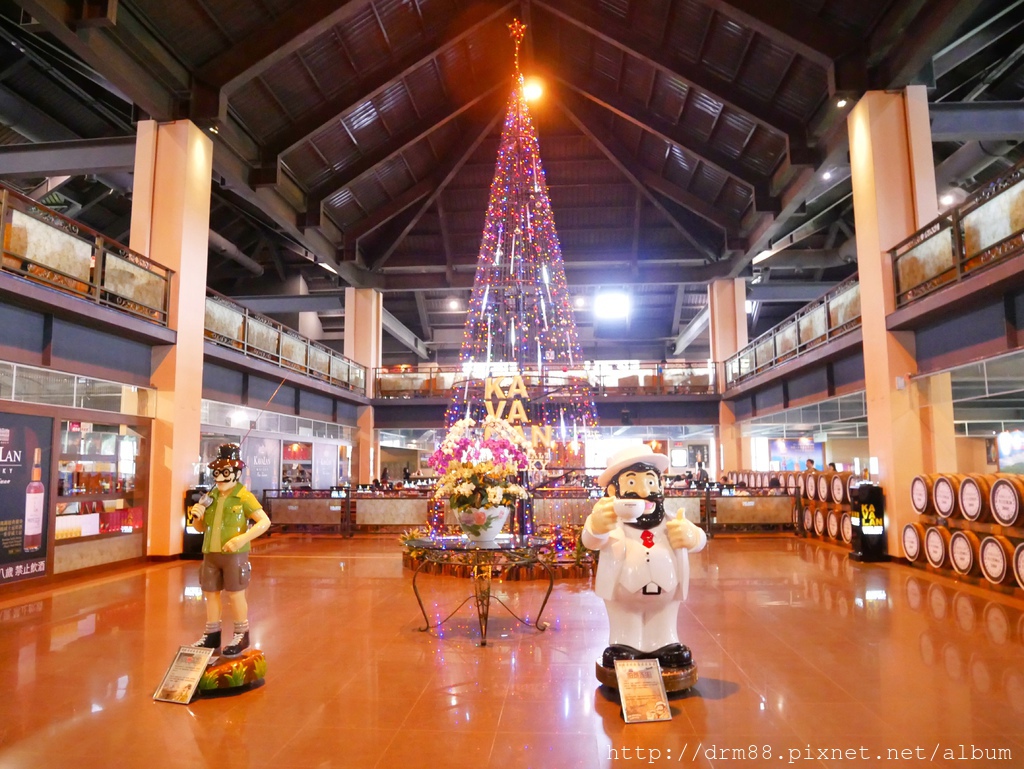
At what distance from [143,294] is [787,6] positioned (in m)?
12.4

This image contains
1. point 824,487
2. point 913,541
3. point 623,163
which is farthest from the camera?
point 623,163

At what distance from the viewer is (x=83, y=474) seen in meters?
9.80

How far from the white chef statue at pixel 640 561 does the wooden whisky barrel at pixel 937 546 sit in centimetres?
618

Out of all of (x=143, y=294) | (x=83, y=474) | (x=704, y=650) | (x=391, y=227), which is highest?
(x=391, y=227)

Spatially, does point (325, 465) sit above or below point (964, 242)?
below

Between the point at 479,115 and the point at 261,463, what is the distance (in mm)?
12021

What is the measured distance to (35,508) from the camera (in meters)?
8.79

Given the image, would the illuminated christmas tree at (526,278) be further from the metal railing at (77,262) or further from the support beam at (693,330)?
the support beam at (693,330)

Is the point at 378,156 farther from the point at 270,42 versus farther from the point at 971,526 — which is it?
the point at 971,526

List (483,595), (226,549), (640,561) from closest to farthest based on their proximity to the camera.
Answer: (640,561)
(226,549)
(483,595)

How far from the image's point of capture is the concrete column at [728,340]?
2106cm

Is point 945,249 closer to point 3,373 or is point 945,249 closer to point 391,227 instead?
point 3,373

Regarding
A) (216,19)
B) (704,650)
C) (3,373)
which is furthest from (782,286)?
(3,373)

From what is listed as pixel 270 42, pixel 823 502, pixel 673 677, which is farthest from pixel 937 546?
pixel 270 42
